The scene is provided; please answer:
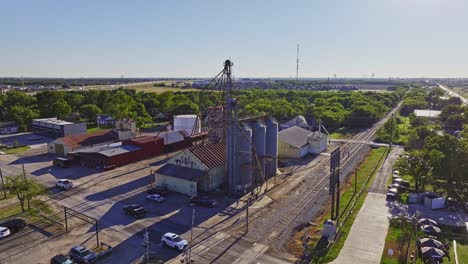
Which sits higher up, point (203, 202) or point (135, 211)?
point (135, 211)

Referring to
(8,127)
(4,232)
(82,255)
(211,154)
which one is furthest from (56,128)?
(82,255)

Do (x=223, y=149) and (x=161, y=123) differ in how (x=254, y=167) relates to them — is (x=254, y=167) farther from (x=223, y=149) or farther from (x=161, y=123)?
(x=161, y=123)

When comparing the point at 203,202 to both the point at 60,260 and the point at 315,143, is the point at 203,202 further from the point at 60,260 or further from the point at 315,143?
the point at 315,143

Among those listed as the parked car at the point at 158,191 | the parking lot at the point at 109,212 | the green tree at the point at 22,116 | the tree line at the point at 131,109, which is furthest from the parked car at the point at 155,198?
the green tree at the point at 22,116

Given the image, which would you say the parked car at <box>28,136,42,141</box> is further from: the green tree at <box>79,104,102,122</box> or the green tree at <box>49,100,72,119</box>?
the green tree at <box>79,104,102,122</box>

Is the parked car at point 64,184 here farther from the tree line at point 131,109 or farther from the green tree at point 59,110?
the green tree at point 59,110

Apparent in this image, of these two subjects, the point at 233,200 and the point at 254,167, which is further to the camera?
the point at 254,167

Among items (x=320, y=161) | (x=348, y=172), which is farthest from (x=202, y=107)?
(x=348, y=172)
